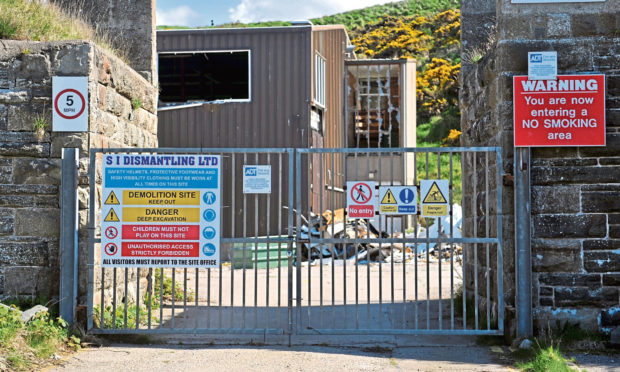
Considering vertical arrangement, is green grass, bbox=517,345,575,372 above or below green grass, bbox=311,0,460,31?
below

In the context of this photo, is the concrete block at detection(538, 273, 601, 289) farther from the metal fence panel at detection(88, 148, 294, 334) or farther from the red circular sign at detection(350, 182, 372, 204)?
the metal fence panel at detection(88, 148, 294, 334)

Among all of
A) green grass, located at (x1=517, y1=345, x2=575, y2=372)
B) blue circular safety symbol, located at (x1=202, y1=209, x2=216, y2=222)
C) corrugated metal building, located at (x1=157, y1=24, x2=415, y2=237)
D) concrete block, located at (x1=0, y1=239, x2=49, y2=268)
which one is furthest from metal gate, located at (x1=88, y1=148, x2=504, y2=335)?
corrugated metal building, located at (x1=157, y1=24, x2=415, y2=237)

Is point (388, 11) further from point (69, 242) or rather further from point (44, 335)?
point (44, 335)

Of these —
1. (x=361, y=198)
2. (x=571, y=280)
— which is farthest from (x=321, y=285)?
(x=571, y=280)

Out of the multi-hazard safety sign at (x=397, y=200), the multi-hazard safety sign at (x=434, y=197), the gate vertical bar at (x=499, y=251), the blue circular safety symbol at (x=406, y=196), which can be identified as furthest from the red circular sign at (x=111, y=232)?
the gate vertical bar at (x=499, y=251)

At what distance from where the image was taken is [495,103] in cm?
793

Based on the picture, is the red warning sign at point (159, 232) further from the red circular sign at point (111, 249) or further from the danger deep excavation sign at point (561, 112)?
the danger deep excavation sign at point (561, 112)

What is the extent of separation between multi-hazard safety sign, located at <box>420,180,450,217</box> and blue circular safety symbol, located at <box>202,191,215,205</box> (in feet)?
7.15

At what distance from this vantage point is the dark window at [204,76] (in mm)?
19828

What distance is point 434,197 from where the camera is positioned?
25.3 ft

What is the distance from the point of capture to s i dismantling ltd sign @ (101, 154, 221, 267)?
7.70m

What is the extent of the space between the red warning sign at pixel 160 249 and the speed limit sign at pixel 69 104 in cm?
133

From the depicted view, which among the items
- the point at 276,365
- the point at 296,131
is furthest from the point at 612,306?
the point at 296,131

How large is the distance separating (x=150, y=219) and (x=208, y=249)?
679 mm
